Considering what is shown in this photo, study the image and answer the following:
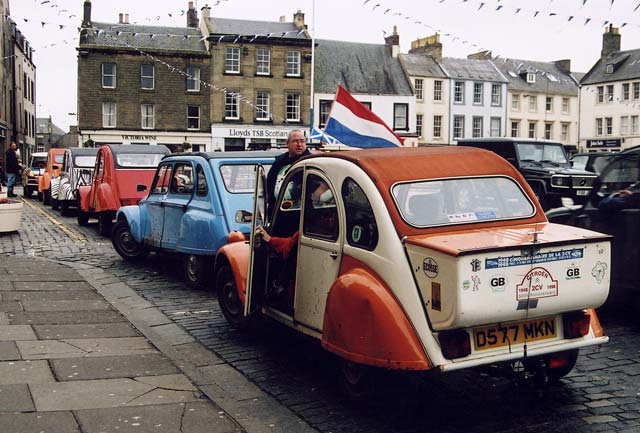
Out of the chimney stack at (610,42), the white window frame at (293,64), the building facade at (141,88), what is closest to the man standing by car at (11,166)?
the building facade at (141,88)

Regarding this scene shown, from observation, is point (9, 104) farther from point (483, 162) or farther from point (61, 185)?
point (483, 162)

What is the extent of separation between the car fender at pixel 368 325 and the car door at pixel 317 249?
0.32 m

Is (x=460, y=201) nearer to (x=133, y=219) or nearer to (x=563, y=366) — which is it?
(x=563, y=366)

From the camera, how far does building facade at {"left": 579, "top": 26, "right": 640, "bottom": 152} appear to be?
6253 centimetres

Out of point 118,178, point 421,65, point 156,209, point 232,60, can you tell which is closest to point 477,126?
point 421,65

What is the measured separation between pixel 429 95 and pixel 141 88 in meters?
21.5

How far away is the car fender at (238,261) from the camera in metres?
7.02

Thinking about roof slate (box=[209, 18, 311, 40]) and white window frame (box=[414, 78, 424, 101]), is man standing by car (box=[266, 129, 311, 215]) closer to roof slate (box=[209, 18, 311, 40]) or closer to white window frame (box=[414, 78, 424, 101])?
roof slate (box=[209, 18, 311, 40])

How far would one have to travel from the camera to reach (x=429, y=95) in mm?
56812

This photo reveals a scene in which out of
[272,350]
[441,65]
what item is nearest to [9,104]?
[441,65]

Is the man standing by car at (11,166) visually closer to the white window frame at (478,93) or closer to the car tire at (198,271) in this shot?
the car tire at (198,271)

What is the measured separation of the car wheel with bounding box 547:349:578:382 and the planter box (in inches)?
515

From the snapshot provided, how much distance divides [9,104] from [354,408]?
52.5 metres

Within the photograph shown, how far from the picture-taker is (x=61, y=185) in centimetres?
2178
